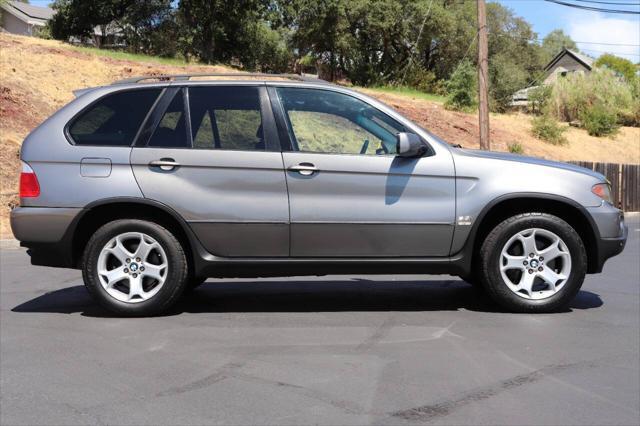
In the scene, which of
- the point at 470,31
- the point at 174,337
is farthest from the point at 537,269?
the point at 470,31

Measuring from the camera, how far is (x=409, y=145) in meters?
5.80

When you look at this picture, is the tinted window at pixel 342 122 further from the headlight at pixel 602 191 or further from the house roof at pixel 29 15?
the house roof at pixel 29 15

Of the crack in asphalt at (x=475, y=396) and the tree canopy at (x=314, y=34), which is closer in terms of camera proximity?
the crack in asphalt at (x=475, y=396)

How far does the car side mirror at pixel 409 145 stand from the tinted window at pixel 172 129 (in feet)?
5.67

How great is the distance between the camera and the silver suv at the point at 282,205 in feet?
19.2

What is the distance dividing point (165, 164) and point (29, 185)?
3.65 ft

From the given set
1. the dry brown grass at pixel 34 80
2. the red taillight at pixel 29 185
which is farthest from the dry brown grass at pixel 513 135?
the red taillight at pixel 29 185

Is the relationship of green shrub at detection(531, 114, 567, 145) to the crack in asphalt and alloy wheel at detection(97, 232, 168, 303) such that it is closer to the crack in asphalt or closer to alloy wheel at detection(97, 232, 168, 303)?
alloy wheel at detection(97, 232, 168, 303)

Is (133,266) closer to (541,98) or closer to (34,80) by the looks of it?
(34,80)

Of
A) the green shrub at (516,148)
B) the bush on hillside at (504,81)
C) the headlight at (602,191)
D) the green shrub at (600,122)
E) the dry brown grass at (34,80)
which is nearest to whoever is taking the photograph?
the headlight at (602,191)

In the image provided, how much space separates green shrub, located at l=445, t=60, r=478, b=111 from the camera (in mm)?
35406

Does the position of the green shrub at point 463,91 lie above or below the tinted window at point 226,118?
above

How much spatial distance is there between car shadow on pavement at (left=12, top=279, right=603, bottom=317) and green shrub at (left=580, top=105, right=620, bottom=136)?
33.9 m

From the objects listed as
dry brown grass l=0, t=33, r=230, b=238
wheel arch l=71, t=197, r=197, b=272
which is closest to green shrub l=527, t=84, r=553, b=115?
dry brown grass l=0, t=33, r=230, b=238
